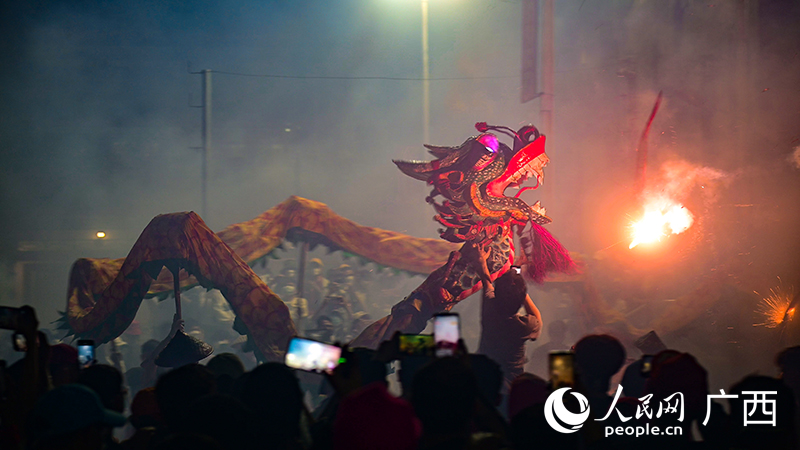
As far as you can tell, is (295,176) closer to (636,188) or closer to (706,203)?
(636,188)

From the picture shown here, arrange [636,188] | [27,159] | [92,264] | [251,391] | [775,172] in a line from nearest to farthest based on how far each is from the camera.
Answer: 1. [251,391]
2. [92,264]
3. [775,172]
4. [636,188]
5. [27,159]

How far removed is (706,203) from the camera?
9.16 metres

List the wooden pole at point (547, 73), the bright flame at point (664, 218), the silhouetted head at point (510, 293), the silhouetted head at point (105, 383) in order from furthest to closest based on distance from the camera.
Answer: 1. the bright flame at point (664, 218)
2. the wooden pole at point (547, 73)
3. the silhouetted head at point (510, 293)
4. the silhouetted head at point (105, 383)

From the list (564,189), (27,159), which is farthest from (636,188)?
(27,159)

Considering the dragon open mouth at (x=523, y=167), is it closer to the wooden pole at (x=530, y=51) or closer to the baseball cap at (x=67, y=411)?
the baseball cap at (x=67, y=411)

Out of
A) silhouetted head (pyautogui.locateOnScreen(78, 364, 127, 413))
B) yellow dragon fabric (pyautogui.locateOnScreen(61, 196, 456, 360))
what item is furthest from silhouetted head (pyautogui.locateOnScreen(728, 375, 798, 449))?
yellow dragon fabric (pyautogui.locateOnScreen(61, 196, 456, 360))

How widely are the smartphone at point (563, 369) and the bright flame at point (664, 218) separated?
8.12 metres

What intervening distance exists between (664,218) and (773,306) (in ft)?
7.06

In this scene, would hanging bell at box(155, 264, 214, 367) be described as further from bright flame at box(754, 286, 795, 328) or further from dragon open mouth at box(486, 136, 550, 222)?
bright flame at box(754, 286, 795, 328)

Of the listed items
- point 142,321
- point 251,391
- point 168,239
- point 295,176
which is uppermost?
point 295,176

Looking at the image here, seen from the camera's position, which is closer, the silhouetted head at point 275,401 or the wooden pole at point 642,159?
the silhouetted head at point 275,401

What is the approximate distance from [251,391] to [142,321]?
48.0 feet

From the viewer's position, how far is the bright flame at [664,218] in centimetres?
950

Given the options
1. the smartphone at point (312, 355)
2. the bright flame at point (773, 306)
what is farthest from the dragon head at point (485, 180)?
the bright flame at point (773, 306)
